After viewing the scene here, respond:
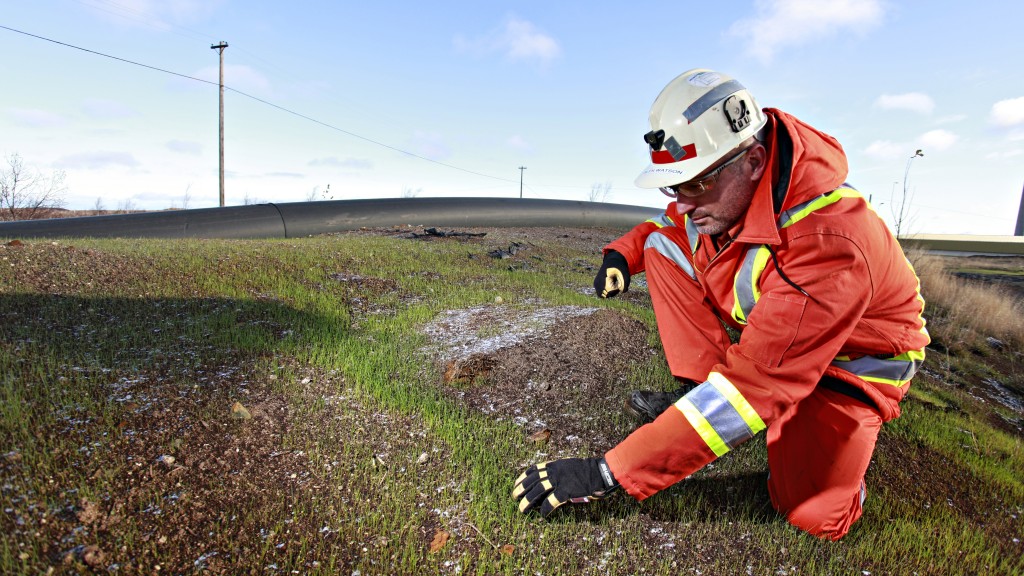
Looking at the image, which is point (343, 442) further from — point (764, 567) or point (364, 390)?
point (764, 567)

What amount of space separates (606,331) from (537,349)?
54cm

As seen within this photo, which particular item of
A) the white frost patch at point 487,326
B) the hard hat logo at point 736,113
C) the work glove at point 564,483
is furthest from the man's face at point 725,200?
the white frost patch at point 487,326

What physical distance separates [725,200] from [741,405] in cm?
69

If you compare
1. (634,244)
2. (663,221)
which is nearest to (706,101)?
(663,221)

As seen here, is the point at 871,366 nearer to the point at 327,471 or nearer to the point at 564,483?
the point at 564,483

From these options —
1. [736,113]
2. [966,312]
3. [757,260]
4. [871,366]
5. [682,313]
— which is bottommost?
[966,312]

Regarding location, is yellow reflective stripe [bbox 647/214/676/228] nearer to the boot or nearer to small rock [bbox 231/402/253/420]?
the boot

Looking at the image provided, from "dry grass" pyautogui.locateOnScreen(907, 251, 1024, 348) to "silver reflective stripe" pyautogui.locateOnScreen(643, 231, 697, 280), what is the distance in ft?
17.0

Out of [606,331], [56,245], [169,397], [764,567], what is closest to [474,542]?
[764,567]

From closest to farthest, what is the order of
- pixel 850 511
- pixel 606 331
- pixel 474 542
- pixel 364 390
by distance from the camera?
pixel 474 542 < pixel 850 511 < pixel 364 390 < pixel 606 331

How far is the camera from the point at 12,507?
1.59m

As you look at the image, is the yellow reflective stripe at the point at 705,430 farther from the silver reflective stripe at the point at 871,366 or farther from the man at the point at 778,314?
the silver reflective stripe at the point at 871,366

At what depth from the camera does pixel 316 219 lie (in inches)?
351

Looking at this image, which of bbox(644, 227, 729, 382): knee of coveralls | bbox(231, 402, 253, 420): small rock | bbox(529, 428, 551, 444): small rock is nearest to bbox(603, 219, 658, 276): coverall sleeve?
bbox(644, 227, 729, 382): knee of coveralls
